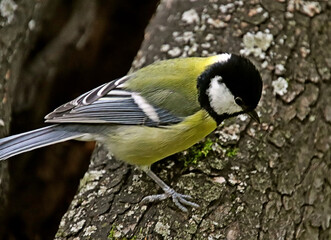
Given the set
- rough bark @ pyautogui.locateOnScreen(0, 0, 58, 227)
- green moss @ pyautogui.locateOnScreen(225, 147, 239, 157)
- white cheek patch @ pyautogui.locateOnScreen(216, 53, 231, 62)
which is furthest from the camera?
rough bark @ pyautogui.locateOnScreen(0, 0, 58, 227)

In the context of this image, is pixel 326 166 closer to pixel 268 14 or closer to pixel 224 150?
pixel 224 150

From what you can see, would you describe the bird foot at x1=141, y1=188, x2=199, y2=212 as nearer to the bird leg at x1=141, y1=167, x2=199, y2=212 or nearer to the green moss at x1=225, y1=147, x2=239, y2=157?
the bird leg at x1=141, y1=167, x2=199, y2=212

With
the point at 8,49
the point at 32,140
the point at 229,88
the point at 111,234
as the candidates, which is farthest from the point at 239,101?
the point at 8,49

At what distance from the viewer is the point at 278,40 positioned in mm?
3078

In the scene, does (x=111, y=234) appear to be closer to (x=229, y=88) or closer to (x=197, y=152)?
(x=197, y=152)

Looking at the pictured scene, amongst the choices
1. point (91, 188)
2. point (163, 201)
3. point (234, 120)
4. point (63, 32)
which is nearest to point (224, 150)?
point (234, 120)

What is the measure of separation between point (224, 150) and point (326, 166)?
1.96 ft

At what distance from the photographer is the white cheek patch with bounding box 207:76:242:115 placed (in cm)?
258

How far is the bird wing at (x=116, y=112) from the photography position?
2.59 m

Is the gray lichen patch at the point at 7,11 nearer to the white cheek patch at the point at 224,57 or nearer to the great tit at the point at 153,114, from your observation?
the great tit at the point at 153,114

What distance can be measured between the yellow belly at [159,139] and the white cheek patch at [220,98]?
0.07 metres

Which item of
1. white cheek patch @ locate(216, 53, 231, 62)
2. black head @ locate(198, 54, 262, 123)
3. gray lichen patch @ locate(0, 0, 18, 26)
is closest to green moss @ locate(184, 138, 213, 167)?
black head @ locate(198, 54, 262, 123)

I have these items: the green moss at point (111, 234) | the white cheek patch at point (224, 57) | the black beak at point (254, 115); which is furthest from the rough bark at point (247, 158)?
the white cheek patch at point (224, 57)

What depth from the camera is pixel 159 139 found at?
8.40 ft
